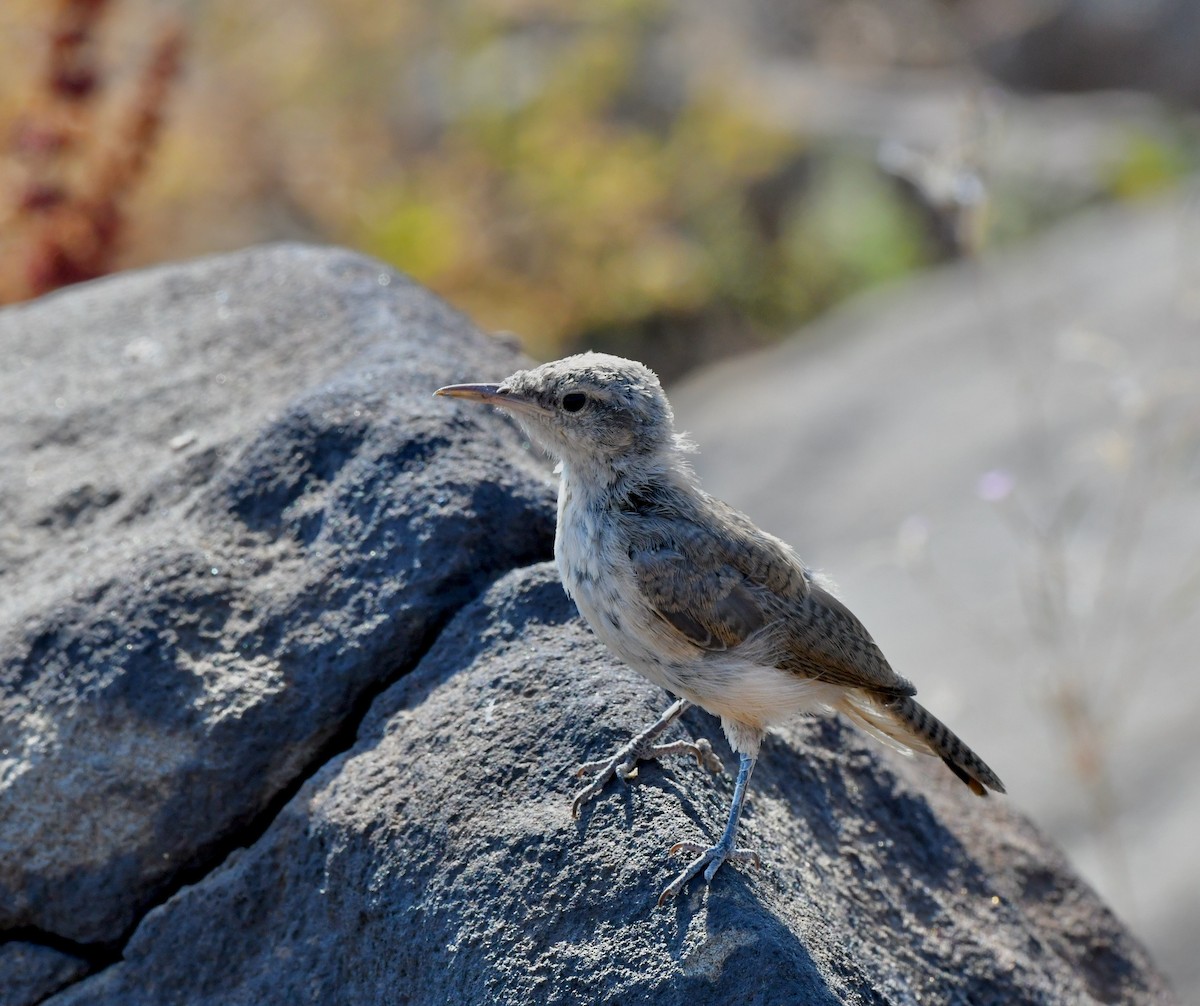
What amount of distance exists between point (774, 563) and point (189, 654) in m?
1.56

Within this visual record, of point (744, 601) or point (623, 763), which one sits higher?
point (744, 601)

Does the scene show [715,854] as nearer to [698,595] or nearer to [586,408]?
[698,595]

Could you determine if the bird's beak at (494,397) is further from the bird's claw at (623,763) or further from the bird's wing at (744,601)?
the bird's claw at (623,763)

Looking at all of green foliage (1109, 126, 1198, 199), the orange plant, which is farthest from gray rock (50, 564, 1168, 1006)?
green foliage (1109, 126, 1198, 199)

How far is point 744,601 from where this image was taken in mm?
3482

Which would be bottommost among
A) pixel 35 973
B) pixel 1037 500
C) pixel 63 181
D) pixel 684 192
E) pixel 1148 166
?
pixel 35 973

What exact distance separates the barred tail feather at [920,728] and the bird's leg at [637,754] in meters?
0.44

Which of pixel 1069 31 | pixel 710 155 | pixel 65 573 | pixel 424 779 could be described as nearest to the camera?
pixel 424 779

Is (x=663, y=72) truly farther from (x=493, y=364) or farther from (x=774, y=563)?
(x=774, y=563)

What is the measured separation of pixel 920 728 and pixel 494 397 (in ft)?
4.63

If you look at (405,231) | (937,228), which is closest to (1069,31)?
A: (937,228)

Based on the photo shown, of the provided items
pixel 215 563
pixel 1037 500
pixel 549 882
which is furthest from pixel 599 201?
pixel 549 882

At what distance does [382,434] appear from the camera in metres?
3.96

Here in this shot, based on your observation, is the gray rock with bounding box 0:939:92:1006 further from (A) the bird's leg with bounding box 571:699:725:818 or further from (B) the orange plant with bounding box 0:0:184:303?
(B) the orange plant with bounding box 0:0:184:303
